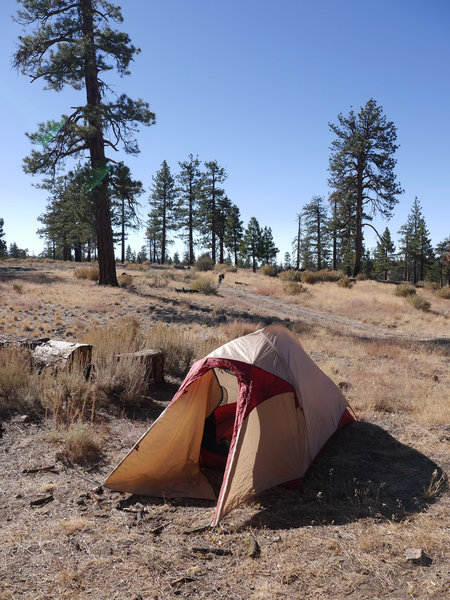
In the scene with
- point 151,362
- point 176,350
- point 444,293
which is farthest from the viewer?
point 444,293

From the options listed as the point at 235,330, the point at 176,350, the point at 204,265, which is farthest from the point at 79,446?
the point at 204,265

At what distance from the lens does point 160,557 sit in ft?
10.6

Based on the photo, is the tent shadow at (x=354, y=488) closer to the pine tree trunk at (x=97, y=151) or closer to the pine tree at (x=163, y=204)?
the pine tree trunk at (x=97, y=151)

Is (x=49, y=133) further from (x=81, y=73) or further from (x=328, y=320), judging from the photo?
(x=328, y=320)

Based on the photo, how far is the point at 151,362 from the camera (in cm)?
742

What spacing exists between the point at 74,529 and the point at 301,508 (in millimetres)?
2158

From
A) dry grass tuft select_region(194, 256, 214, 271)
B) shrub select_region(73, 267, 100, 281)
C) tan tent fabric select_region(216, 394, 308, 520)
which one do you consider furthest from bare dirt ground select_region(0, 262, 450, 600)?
dry grass tuft select_region(194, 256, 214, 271)

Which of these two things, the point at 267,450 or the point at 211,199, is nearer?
the point at 267,450

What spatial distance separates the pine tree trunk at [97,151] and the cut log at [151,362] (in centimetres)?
1068

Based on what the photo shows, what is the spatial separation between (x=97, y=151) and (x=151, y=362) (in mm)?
13421

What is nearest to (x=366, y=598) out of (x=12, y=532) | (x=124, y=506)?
(x=124, y=506)

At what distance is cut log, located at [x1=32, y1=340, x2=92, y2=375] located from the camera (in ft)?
22.6

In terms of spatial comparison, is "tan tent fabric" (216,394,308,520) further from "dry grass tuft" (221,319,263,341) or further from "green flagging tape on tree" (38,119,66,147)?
"green flagging tape on tree" (38,119,66,147)

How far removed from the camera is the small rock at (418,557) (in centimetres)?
306
